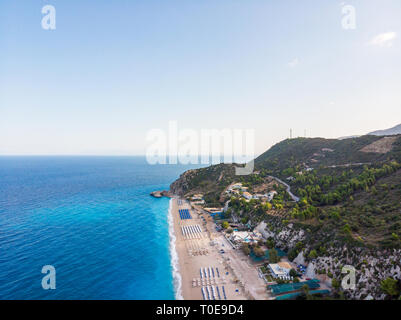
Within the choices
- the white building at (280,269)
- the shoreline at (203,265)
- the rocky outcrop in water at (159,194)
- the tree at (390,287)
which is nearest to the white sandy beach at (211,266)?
→ the shoreline at (203,265)

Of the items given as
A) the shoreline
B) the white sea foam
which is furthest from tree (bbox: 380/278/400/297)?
the white sea foam

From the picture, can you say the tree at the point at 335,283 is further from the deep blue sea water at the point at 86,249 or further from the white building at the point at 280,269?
the deep blue sea water at the point at 86,249

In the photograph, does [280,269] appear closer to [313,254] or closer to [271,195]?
[313,254]

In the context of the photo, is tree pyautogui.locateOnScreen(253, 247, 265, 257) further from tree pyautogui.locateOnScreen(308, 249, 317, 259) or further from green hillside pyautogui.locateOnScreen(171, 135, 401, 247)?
green hillside pyautogui.locateOnScreen(171, 135, 401, 247)

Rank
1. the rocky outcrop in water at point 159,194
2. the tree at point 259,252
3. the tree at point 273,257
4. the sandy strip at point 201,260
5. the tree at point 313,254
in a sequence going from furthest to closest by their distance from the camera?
the rocky outcrop in water at point 159,194 < the tree at point 259,252 < the tree at point 273,257 < the tree at point 313,254 < the sandy strip at point 201,260

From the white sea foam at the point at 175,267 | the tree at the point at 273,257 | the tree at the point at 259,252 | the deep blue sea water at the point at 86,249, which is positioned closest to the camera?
the white sea foam at the point at 175,267

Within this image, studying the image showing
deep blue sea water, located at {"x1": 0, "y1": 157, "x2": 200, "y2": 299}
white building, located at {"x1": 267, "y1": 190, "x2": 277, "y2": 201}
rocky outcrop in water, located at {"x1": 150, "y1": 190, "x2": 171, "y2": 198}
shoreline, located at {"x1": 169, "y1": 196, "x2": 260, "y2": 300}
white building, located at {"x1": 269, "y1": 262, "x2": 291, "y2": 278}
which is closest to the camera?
shoreline, located at {"x1": 169, "y1": 196, "x2": 260, "y2": 300}

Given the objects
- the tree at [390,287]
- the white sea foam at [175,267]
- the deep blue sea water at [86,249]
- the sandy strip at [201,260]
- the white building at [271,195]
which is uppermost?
the white building at [271,195]
